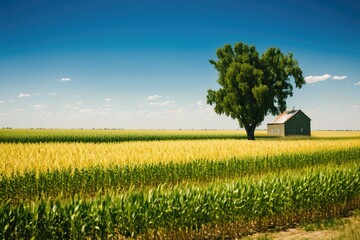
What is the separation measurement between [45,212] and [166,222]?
2981 mm

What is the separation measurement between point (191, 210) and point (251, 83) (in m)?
41.3

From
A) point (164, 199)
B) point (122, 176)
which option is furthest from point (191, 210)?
point (122, 176)

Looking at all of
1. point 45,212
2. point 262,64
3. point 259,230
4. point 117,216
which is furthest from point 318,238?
point 262,64

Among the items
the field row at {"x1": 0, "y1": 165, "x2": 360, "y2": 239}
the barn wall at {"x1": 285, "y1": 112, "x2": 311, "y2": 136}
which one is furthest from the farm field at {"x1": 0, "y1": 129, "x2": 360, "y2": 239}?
the barn wall at {"x1": 285, "y1": 112, "x2": 311, "y2": 136}

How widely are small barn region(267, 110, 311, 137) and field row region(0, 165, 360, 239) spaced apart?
56.8 m

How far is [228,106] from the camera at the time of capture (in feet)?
155

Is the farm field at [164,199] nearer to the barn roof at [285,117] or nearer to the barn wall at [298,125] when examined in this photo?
the barn wall at [298,125]

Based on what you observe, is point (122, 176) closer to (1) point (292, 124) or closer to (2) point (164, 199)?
(2) point (164, 199)

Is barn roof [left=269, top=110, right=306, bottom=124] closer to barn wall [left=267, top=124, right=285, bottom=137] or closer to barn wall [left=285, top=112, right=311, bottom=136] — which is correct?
barn wall [left=285, top=112, right=311, bottom=136]

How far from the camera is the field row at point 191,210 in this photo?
6.30 meters

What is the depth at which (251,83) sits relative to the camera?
47.0m

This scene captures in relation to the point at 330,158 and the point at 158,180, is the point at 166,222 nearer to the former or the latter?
the point at 158,180

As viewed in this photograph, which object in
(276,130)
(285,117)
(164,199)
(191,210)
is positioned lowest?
(191,210)

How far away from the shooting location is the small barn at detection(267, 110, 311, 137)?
219ft
